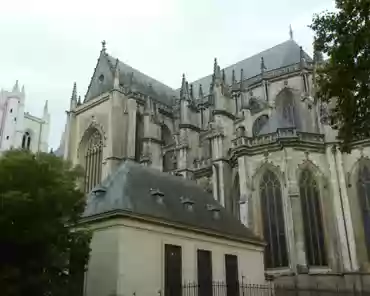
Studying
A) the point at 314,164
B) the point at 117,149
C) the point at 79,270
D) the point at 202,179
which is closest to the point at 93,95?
the point at 117,149

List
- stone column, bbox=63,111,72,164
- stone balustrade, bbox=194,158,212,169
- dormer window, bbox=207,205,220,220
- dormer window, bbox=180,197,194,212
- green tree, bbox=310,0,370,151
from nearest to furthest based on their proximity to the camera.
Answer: green tree, bbox=310,0,370,151
dormer window, bbox=180,197,194,212
dormer window, bbox=207,205,220,220
stone balustrade, bbox=194,158,212,169
stone column, bbox=63,111,72,164

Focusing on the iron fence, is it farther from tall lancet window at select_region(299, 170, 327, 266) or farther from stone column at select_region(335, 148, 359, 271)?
tall lancet window at select_region(299, 170, 327, 266)

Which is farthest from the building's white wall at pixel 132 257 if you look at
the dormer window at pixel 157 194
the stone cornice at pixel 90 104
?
the stone cornice at pixel 90 104

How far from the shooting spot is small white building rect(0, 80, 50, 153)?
6181cm

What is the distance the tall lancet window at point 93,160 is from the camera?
110 feet

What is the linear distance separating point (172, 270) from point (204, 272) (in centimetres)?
153

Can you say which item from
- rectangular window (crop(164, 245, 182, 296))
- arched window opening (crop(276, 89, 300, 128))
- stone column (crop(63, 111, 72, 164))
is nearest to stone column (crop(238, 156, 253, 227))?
arched window opening (crop(276, 89, 300, 128))

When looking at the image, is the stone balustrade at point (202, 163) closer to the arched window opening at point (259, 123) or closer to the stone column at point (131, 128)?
the arched window opening at point (259, 123)

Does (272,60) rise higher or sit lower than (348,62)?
higher

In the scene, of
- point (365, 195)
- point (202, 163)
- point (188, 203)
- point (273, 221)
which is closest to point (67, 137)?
point (202, 163)

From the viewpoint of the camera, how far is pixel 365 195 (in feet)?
70.6

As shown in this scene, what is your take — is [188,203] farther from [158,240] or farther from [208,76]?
[208,76]

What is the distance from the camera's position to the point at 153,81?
142 feet

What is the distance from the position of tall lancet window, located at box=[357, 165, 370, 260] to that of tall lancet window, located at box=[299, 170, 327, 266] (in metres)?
2.07
